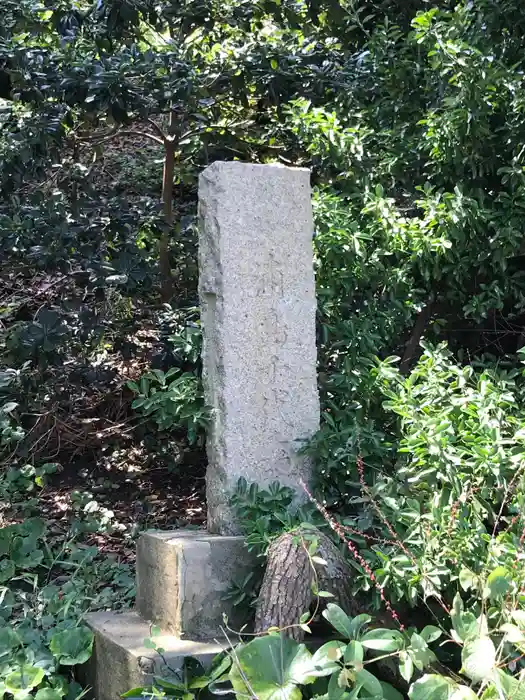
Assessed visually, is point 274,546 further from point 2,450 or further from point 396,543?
point 2,450

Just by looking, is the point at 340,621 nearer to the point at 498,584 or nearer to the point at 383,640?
the point at 383,640

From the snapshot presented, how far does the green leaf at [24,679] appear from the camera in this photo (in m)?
2.67

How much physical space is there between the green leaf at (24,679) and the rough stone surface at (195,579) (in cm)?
45

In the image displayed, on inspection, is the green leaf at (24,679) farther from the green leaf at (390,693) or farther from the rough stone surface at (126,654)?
the green leaf at (390,693)

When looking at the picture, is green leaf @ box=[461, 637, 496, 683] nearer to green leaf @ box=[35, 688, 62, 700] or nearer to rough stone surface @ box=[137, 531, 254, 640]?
rough stone surface @ box=[137, 531, 254, 640]

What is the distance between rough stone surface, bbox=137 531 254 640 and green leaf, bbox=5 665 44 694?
455 millimetres

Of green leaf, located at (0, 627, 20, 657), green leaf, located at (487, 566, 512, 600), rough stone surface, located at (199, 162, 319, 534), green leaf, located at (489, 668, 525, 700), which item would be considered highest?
rough stone surface, located at (199, 162, 319, 534)

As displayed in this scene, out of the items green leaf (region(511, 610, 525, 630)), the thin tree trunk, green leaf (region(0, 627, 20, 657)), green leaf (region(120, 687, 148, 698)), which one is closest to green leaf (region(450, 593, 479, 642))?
green leaf (region(511, 610, 525, 630))

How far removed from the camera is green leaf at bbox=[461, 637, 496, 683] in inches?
76.0

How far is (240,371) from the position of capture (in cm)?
308

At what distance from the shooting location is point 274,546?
269cm

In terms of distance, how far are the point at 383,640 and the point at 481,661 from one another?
12.7 inches

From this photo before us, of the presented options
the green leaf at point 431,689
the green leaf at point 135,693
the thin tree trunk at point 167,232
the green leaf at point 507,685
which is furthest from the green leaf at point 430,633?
the thin tree trunk at point 167,232

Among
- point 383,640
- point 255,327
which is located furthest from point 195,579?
point 255,327
